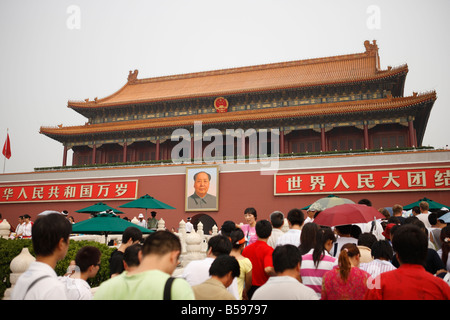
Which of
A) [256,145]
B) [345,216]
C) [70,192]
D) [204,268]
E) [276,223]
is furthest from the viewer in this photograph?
A: [70,192]

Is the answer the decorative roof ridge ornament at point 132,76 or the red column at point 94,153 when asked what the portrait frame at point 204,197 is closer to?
the red column at point 94,153

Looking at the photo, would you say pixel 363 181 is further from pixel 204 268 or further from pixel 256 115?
pixel 204 268

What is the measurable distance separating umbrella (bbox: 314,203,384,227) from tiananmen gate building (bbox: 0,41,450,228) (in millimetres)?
11740

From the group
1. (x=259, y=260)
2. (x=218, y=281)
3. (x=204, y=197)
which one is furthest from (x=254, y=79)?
(x=218, y=281)

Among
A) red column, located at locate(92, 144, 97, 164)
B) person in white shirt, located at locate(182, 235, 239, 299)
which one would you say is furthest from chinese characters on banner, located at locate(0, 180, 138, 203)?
person in white shirt, located at locate(182, 235, 239, 299)

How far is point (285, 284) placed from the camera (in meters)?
2.63

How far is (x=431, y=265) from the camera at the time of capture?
3.75 metres

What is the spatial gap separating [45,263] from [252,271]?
7.62ft

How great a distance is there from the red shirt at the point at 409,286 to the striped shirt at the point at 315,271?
77 cm
